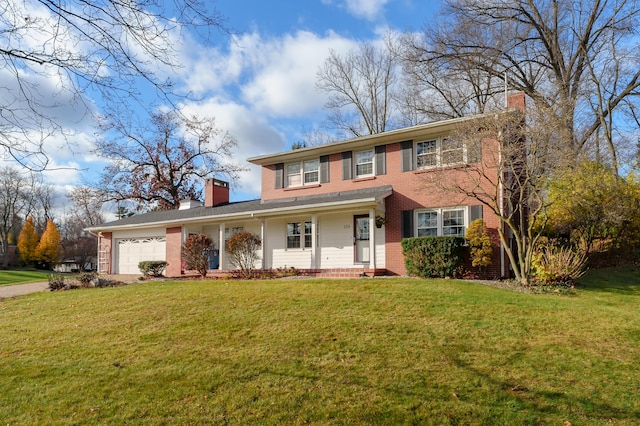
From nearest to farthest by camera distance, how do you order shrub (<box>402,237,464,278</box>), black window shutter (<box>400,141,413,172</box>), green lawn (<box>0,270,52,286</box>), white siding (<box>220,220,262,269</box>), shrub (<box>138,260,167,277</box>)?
shrub (<box>402,237,464,278</box>) → black window shutter (<box>400,141,413,172</box>) → white siding (<box>220,220,262,269</box>) → shrub (<box>138,260,167,277</box>) → green lawn (<box>0,270,52,286</box>)

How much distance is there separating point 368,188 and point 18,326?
11271 millimetres

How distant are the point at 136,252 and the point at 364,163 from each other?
13.9 metres

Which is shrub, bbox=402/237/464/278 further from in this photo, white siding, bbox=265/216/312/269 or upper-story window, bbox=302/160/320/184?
upper-story window, bbox=302/160/320/184

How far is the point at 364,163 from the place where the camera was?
15883 mm

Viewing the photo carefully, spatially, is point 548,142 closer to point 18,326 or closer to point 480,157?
point 480,157

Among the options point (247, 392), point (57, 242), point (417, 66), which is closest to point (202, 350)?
point (247, 392)

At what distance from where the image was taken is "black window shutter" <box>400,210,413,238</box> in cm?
1412

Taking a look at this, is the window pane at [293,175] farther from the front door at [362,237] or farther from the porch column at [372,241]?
the porch column at [372,241]

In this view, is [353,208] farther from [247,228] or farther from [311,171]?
[247,228]

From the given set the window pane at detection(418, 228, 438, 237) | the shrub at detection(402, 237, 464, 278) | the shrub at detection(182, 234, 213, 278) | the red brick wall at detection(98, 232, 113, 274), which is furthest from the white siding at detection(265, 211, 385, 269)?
the red brick wall at detection(98, 232, 113, 274)

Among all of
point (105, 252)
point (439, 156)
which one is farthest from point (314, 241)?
point (105, 252)

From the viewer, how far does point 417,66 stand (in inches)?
909

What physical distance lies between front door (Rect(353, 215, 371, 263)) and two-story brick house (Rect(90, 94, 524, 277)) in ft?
0.12

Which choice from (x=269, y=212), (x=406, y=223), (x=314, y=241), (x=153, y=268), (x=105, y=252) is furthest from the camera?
(x=105, y=252)
